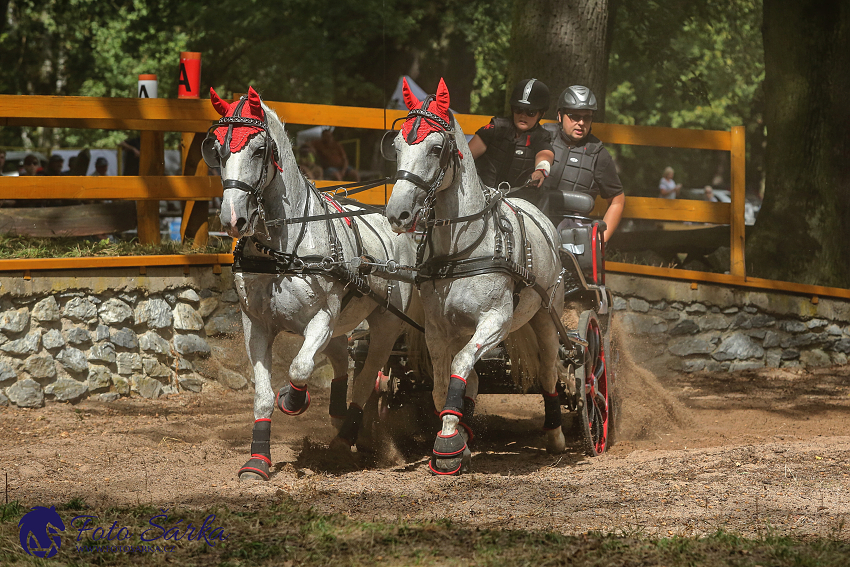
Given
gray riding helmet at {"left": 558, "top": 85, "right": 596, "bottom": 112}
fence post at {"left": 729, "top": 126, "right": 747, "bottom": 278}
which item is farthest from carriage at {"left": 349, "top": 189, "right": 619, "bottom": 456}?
fence post at {"left": 729, "top": 126, "right": 747, "bottom": 278}

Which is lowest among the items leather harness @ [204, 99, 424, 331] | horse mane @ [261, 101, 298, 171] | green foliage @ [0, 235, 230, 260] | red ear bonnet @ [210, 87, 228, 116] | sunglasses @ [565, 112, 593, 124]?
green foliage @ [0, 235, 230, 260]

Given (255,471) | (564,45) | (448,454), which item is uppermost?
(564,45)

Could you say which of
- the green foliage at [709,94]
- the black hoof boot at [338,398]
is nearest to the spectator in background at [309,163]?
the green foliage at [709,94]

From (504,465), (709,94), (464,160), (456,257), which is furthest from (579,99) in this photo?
(709,94)

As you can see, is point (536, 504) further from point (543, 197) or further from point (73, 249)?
point (73, 249)

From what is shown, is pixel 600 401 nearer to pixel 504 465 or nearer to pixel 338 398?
pixel 504 465

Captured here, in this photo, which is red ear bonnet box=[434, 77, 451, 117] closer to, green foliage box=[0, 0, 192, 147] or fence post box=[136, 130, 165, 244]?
fence post box=[136, 130, 165, 244]

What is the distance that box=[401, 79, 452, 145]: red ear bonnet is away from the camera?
187 inches

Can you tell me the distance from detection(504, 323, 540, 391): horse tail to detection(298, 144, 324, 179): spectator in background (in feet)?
26.4

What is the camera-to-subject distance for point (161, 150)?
7.73 meters

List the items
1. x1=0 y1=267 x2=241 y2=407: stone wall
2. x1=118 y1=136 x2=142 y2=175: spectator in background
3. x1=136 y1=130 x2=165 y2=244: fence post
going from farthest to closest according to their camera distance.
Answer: x1=118 y1=136 x2=142 y2=175: spectator in background < x1=136 y1=130 x2=165 y2=244: fence post < x1=0 y1=267 x2=241 y2=407: stone wall

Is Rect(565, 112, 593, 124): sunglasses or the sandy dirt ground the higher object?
Rect(565, 112, 593, 124): sunglasses

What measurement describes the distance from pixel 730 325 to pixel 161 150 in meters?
5.86

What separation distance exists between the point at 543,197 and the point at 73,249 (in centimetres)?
390
